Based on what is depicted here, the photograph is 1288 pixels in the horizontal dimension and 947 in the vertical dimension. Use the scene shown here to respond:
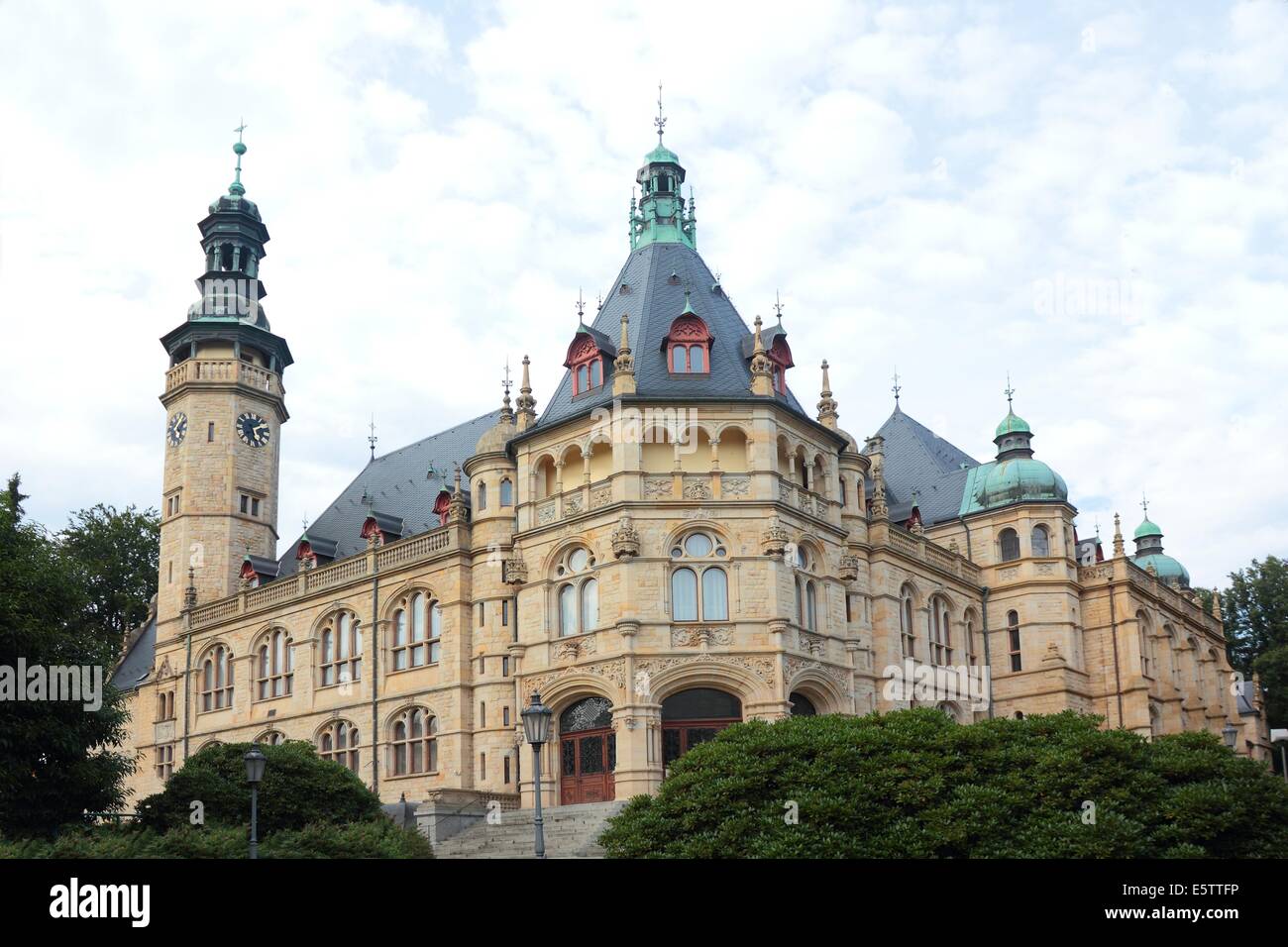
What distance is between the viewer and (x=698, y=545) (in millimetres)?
39469

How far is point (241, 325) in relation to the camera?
55781 millimetres

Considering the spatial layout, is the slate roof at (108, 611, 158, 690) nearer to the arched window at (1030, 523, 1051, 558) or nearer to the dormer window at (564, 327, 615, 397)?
the dormer window at (564, 327, 615, 397)

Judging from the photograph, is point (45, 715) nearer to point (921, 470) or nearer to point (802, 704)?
point (802, 704)

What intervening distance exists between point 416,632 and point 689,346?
42.4 ft

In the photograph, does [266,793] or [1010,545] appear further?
[1010,545]

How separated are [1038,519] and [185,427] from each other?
33.5 meters

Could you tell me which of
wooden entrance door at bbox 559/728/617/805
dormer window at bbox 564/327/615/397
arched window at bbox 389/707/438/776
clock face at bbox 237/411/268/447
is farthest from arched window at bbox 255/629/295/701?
dormer window at bbox 564/327/615/397

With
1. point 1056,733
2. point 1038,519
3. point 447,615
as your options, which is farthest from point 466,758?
point 1038,519

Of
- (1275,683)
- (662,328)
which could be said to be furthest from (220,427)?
(1275,683)

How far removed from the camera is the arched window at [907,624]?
46156mm

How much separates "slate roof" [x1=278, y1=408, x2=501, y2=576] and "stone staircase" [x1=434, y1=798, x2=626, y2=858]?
14096 millimetres

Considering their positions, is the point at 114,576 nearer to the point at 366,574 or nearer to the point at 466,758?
the point at 366,574

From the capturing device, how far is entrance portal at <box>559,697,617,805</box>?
38.7 m

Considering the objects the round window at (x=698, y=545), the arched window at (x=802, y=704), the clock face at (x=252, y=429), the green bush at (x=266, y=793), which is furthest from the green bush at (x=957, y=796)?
the clock face at (x=252, y=429)
